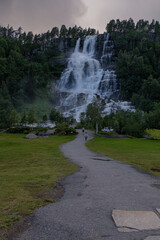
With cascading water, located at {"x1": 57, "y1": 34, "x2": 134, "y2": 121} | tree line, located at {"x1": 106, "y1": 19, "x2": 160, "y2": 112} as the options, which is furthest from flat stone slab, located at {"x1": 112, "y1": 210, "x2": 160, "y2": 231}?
tree line, located at {"x1": 106, "y1": 19, "x2": 160, "y2": 112}

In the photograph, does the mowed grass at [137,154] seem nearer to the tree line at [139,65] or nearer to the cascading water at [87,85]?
the cascading water at [87,85]

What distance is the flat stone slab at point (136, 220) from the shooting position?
4.45 metres

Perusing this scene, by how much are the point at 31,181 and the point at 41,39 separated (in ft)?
576

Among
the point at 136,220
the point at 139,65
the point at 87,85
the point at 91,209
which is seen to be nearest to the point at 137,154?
the point at 91,209

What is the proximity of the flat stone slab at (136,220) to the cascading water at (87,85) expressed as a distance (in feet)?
290

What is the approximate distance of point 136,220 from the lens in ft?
15.4

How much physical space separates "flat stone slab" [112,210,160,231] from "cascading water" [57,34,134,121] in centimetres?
8835

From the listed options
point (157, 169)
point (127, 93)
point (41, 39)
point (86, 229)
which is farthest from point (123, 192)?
point (41, 39)

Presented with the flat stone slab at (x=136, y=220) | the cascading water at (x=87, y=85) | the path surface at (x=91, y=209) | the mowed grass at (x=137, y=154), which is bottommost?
the mowed grass at (x=137, y=154)

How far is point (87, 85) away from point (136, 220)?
362ft

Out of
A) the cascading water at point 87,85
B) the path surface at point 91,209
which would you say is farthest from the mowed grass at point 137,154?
the cascading water at point 87,85

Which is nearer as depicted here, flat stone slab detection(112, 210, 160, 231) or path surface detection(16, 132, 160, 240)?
path surface detection(16, 132, 160, 240)

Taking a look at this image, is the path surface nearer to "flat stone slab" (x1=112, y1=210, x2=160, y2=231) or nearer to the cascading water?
"flat stone slab" (x1=112, y1=210, x2=160, y2=231)

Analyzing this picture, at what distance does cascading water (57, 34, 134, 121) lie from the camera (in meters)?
100
